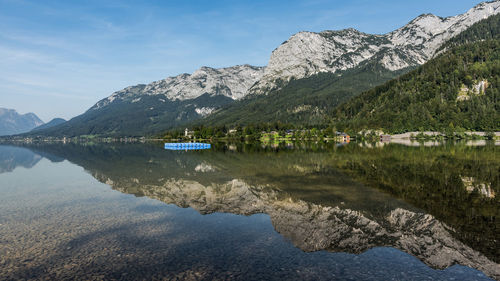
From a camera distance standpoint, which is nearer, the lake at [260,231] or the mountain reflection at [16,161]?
the lake at [260,231]

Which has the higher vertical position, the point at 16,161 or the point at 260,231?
the point at 16,161

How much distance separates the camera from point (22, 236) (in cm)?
2086

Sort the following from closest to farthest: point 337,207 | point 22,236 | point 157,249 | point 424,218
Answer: point 157,249
point 22,236
point 424,218
point 337,207

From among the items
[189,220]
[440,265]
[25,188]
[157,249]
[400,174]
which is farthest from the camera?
[400,174]

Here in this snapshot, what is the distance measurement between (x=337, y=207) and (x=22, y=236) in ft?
82.1

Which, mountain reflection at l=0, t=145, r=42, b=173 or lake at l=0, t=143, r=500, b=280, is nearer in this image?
lake at l=0, t=143, r=500, b=280

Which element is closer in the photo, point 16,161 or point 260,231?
point 260,231

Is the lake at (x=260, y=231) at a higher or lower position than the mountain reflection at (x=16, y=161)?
lower

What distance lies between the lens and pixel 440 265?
15.4 meters

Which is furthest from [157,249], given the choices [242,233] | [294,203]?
[294,203]

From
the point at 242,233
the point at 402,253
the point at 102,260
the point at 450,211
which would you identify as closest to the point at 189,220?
the point at 242,233

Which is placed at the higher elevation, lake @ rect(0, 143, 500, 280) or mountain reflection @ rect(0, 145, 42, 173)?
mountain reflection @ rect(0, 145, 42, 173)

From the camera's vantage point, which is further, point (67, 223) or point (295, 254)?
point (67, 223)

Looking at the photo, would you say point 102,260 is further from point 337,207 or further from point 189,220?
point 337,207
